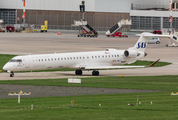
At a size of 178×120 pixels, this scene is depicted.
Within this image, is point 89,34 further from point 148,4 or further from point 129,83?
point 129,83

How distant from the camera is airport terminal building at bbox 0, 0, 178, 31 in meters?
158

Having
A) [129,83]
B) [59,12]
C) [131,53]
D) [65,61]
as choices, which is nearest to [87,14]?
[59,12]

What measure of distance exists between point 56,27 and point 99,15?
17459mm

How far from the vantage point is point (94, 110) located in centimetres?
2164

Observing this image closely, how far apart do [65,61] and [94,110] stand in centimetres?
2397

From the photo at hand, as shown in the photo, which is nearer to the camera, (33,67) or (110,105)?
(110,105)

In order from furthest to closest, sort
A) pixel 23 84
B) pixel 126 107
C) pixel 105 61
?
1. pixel 105 61
2. pixel 23 84
3. pixel 126 107

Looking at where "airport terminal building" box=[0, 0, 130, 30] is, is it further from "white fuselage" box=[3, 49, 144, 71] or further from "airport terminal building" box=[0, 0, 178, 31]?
"white fuselage" box=[3, 49, 144, 71]

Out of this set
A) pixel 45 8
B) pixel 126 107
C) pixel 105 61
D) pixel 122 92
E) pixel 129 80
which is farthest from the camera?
pixel 45 8

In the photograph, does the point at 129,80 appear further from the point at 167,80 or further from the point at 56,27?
the point at 56,27

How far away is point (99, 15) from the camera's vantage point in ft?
528

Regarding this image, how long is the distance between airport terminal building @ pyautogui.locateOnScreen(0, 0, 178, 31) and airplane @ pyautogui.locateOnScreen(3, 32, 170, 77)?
110776mm

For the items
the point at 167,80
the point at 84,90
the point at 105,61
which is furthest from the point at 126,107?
the point at 105,61

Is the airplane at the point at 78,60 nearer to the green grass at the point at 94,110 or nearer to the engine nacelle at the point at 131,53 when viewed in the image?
the engine nacelle at the point at 131,53
